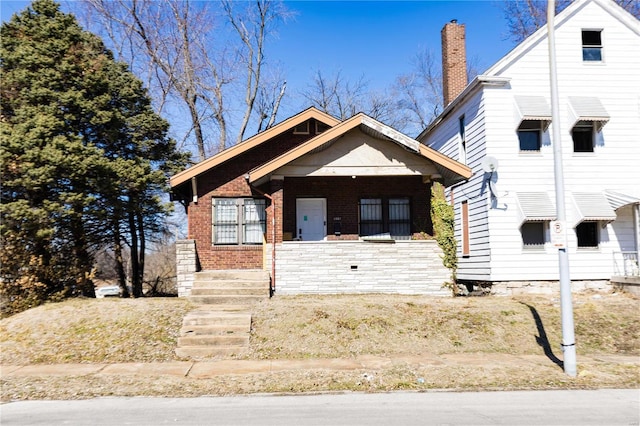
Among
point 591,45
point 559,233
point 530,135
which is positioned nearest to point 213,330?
point 559,233

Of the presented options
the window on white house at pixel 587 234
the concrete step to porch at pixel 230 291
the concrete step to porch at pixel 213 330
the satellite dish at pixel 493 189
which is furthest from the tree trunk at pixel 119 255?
the window on white house at pixel 587 234

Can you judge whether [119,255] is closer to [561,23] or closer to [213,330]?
[213,330]

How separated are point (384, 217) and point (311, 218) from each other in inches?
103

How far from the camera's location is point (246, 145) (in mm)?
15320

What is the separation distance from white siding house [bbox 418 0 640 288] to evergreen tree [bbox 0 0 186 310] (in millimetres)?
10660

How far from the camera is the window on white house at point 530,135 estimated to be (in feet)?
46.6

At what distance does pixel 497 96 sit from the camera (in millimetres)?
14117

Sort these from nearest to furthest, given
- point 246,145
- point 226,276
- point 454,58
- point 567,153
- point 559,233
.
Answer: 1. point 559,233
2. point 226,276
3. point 567,153
4. point 246,145
5. point 454,58

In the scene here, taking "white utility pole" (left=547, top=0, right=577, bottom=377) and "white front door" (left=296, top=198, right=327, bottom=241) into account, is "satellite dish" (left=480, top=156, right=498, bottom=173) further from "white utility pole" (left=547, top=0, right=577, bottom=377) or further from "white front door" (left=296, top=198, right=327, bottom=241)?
"white front door" (left=296, top=198, right=327, bottom=241)

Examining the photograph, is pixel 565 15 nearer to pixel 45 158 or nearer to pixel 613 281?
pixel 613 281

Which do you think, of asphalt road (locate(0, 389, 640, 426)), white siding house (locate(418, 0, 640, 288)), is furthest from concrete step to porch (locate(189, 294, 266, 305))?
white siding house (locate(418, 0, 640, 288))

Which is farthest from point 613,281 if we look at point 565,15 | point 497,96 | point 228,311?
point 228,311

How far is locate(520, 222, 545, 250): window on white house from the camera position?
13711mm

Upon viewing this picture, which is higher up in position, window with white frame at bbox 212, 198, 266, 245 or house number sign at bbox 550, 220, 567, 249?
window with white frame at bbox 212, 198, 266, 245
